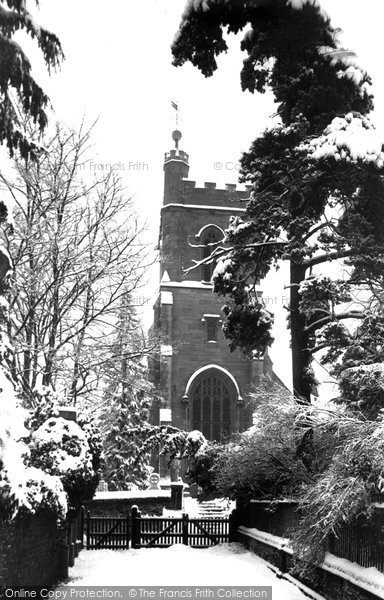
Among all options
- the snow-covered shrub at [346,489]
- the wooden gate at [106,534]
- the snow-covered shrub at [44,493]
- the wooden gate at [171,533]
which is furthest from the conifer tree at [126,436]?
the snow-covered shrub at [44,493]

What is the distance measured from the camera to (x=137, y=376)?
3538cm

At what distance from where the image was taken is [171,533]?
61.4ft

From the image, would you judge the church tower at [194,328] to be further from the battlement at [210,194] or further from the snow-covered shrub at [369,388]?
the snow-covered shrub at [369,388]

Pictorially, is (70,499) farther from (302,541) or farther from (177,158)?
(177,158)

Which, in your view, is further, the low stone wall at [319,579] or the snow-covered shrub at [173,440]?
the snow-covered shrub at [173,440]

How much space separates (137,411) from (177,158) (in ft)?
53.4

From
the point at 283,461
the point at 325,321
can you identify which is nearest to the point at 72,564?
the point at 283,461

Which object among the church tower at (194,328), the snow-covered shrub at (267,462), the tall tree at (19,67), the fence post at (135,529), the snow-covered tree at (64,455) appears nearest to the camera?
the tall tree at (19,67)

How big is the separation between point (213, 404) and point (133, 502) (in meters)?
13.8

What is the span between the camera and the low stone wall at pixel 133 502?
81.1ft

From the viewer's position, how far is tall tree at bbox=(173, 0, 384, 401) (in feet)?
39.7

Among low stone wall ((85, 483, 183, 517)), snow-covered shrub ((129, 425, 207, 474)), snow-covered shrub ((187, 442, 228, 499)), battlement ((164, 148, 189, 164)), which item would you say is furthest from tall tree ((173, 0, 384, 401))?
battlement ((164, 148, 189, 164))

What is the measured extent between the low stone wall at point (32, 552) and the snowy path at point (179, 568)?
0.78 meters

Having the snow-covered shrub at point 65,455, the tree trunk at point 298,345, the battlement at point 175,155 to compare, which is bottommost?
the snow-covered shrub at point 65,455
